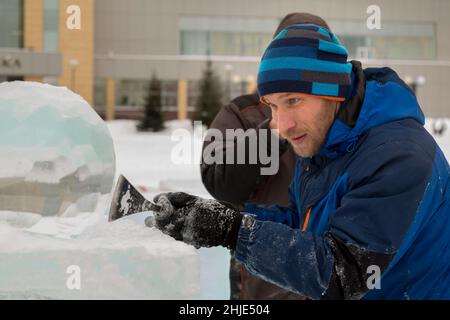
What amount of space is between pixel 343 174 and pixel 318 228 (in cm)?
14

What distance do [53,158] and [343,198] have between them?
0.74 meters

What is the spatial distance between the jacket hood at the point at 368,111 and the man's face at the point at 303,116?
1.0 inches

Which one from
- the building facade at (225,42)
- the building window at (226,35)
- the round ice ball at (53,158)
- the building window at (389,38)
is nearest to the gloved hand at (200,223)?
the round ice ball at (53,158)

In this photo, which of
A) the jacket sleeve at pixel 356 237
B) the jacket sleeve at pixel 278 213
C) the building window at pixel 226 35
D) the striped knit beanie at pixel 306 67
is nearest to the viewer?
the jacket sleeve at pixel 356 237

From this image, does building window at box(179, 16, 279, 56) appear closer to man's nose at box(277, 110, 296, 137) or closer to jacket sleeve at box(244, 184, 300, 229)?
jacket sleeve at box(244, 184, 300, 229)

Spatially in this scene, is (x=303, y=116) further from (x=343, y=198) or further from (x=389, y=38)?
(x=389, y=38)

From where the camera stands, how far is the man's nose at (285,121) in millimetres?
1194

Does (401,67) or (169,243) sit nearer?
(169,243)

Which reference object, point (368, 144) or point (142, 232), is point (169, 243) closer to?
point (142, 232)

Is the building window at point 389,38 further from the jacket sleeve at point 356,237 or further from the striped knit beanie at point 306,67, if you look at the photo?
the jacket sleeve at point 356,237

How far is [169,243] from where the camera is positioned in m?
2.63

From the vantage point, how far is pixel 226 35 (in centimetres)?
2566

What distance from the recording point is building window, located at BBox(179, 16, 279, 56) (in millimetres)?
24969
